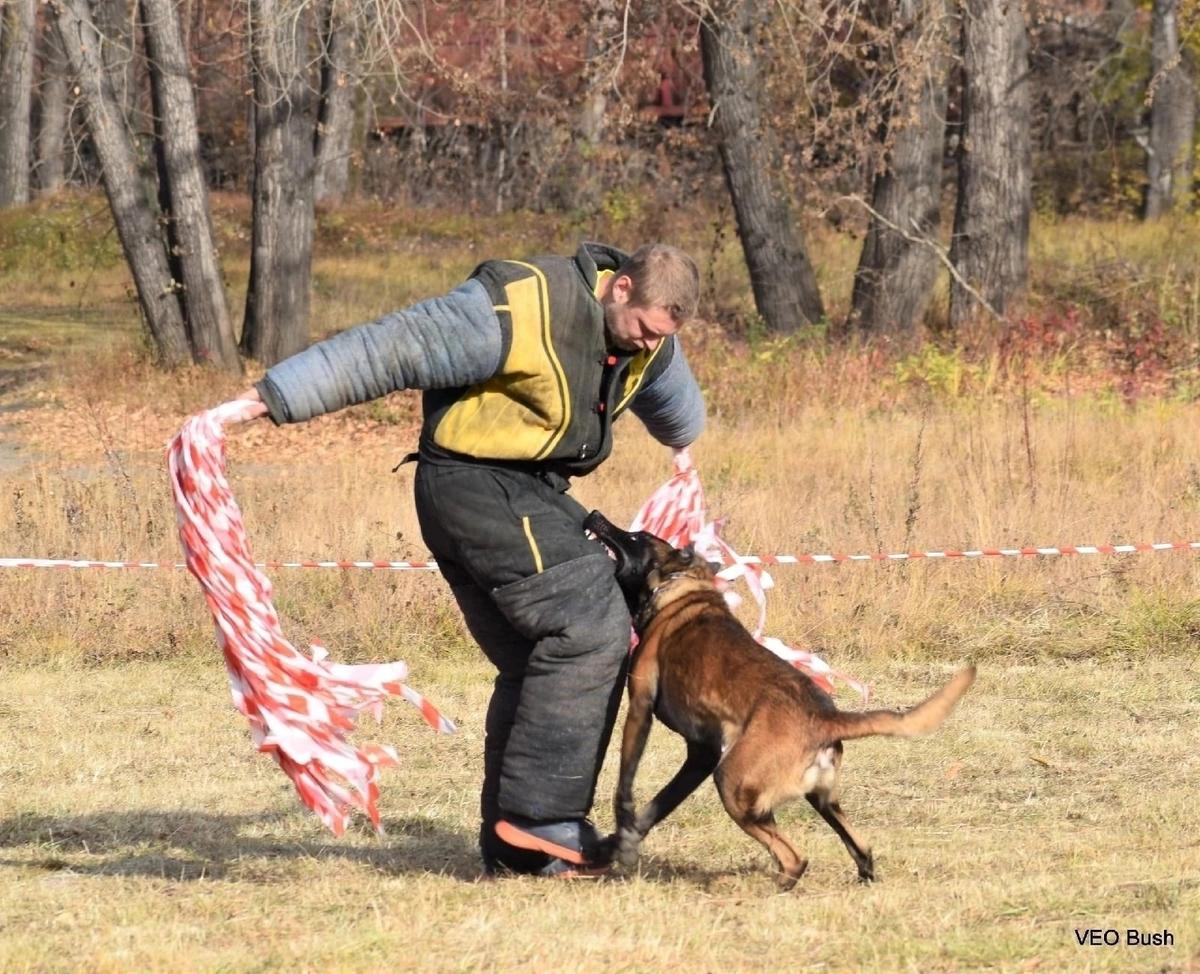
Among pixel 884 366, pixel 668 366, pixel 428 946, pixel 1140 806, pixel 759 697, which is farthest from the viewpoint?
pixel 884 366

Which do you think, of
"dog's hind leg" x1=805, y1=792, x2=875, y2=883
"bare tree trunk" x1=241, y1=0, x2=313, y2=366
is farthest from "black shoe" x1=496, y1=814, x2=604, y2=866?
"bare tree trunk" x1=241, y1=0, x2=313, y2=366

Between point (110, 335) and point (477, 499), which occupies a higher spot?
point (477, 499)

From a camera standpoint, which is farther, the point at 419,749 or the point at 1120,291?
the point at 1120,291

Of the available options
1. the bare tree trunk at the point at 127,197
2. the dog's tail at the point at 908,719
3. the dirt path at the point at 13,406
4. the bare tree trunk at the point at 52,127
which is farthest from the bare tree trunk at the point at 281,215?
the bare tree trunk at the point at 52,127

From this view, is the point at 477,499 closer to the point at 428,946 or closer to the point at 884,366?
the point at 428,946

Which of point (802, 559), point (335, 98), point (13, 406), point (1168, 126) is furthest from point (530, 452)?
point (1168, 126)

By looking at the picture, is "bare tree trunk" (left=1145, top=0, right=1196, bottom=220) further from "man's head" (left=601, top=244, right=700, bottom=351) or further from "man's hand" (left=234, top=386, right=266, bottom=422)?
"man's hand" (left=234, top=386, right=266, bottom=422)

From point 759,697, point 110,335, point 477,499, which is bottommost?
point 110,335

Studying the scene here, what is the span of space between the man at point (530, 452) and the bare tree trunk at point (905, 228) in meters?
12.4

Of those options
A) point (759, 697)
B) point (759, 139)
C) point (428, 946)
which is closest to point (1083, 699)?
point (759, 697)

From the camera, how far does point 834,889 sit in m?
5.05

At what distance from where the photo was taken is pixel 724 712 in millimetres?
4945

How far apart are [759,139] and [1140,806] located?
12007 mm

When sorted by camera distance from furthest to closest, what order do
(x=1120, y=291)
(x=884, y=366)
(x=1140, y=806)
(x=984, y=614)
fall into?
1. (x=1120, y=291)
2. (x=884, y=366)
3. (x=984, y=614)
4. (x=1140, y=806)
